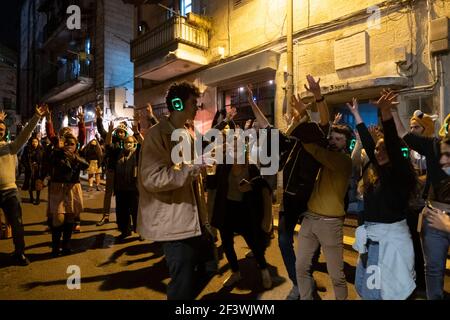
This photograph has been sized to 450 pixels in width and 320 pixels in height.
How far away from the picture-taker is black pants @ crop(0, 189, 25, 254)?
187 inches

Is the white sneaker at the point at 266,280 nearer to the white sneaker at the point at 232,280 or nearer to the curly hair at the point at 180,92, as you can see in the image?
the white sneaker at the point at 232,280

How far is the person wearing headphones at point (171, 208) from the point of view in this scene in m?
2.27

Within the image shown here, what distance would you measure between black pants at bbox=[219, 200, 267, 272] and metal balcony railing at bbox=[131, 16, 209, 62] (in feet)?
30.0

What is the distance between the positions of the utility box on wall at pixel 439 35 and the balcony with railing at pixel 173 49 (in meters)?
7.70

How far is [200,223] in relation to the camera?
8.19 ft

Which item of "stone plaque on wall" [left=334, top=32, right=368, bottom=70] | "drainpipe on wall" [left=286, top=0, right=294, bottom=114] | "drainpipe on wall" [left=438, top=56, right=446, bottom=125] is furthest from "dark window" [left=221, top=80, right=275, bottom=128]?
"drainpipe on wall" [left=438, top=56, right=446, bottom=125]

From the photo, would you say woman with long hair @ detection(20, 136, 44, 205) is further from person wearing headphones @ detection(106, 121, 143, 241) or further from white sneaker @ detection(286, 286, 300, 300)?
white sneaker @ detection(286, 286, 300, 300)

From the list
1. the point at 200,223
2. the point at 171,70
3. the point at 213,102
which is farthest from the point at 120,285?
the point at 171,70

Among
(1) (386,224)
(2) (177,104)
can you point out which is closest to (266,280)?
(1) (386,224)

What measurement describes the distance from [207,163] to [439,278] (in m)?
2.37

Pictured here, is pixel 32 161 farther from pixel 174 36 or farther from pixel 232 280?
pixel 232 280

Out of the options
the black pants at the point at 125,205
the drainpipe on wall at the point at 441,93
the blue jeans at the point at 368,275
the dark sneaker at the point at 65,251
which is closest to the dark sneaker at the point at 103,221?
the black pants at the point at 125,205

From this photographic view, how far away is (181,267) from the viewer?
2.35 metres
